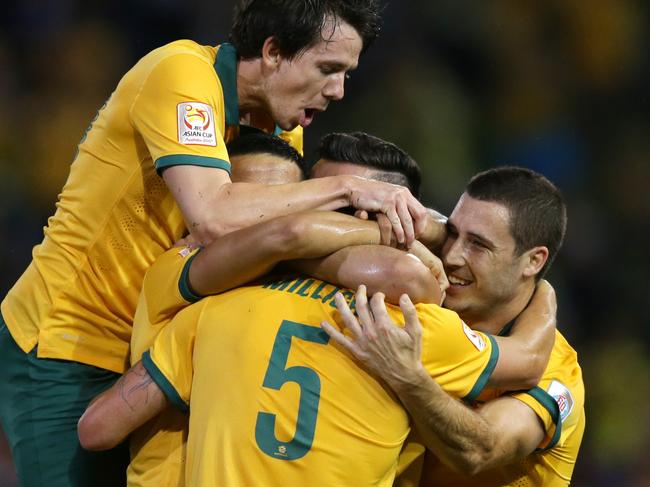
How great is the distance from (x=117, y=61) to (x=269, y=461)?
446 cm

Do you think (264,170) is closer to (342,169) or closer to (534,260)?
(342,169)

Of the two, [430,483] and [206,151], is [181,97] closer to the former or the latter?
[206,151]

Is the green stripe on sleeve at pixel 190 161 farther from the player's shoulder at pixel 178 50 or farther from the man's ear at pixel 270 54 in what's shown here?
the man's ear at pixel 270 54

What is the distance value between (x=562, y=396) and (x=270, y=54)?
1.49 metres

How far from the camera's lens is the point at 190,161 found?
9.43 ft

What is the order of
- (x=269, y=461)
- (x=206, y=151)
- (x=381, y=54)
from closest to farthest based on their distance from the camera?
1. (x=269, y=461)
2. (x=206, y=151)
3. (x=381, y=54)

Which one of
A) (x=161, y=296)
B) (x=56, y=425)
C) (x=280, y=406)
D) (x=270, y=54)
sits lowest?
(x=56, y=425)

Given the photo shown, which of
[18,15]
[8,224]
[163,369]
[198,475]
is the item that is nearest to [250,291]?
[163,369]

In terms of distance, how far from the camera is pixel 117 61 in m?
6.45

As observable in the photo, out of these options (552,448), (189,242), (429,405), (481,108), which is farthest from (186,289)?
(481,108)

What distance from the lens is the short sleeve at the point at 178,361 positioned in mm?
2695

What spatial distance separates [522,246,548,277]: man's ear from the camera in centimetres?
331

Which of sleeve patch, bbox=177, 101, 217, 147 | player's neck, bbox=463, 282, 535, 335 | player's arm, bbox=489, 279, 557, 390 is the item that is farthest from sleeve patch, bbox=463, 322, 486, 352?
sleeve patch, bbox=177, 101, 217, 147

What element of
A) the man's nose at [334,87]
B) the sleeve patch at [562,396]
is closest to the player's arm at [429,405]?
the sleeve patch at [562,396]
